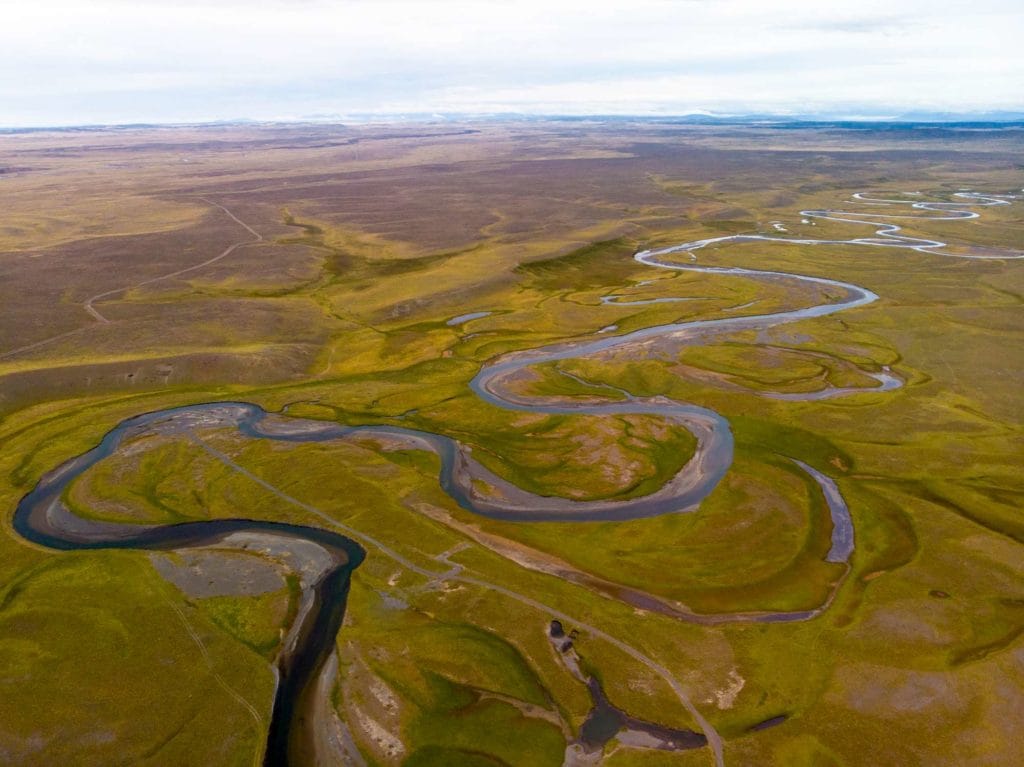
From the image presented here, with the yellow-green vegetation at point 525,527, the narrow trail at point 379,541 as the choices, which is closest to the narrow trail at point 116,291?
the yellow-green vegetation at point 525,527

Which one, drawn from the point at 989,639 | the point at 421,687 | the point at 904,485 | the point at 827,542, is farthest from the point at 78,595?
the point at 904,485

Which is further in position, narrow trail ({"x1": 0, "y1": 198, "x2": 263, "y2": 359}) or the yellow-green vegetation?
narrow trail ({"x1": 0, "y1": 198, "x2": 263, "y2": 359})

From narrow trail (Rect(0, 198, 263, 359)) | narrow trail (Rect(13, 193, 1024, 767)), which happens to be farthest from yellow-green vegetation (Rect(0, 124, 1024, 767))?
narrow trail (Rect(0, 198, 263, 359))

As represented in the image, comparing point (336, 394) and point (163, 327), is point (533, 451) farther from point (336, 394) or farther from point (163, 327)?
point (163, 327)

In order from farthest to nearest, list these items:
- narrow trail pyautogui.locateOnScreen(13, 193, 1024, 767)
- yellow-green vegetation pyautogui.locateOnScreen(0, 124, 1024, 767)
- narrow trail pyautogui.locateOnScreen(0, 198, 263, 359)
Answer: narrow trail pyautogui.locateOnScreen(0, 198, 263, 359) → narrow trail pyautogui.locateOnScreen(13, 193, 1024, 767) → yellow-green vegetation pyautogui.locateOnScreen(0, 124, 1024, 767)

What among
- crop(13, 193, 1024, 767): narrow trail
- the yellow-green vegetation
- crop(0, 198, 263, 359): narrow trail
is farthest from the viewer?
crop(0, 198, 263, 359): narrow trail

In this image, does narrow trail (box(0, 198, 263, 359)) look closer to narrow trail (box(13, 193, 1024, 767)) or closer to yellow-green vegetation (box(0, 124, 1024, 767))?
yellow-green vegetation (box(0, 124, 1024, 767))

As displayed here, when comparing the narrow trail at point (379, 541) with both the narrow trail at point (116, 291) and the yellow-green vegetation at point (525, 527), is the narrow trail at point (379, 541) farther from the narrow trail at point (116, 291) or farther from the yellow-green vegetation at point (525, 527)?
the narrow trail at point (116, 291)
